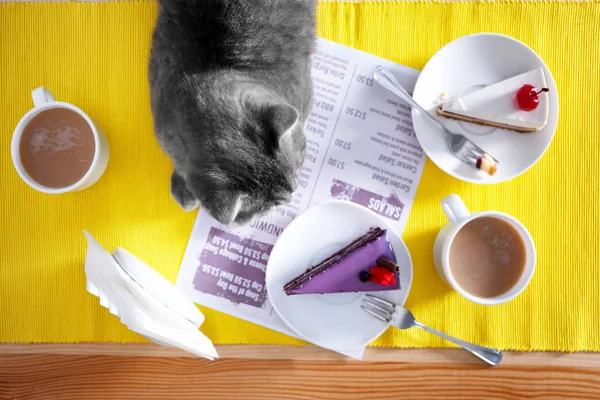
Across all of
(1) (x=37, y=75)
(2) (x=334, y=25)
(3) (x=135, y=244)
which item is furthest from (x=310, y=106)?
(1) (x=37, y=75)

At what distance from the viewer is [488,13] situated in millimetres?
794

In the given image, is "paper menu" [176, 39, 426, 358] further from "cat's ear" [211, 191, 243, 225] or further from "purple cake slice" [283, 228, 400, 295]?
"cat's ear" [211, 191, 243, 225]

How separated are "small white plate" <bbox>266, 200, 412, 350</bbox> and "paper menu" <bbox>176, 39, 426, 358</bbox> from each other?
0.15 ft

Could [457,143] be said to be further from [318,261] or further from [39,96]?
[39,96]

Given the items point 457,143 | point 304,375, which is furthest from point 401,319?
point 457,143

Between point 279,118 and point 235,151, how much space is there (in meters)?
0.08

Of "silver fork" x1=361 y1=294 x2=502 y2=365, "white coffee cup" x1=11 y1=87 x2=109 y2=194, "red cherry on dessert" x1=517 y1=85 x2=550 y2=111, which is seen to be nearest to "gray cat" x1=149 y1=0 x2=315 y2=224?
"white coffee cup" x1=11 y1=87 x2=109 y2=194

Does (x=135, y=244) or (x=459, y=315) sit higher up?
(x=135, y=244)

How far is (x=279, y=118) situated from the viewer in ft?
1.73

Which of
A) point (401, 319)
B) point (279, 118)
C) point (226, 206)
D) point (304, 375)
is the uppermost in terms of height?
point (279, 118)

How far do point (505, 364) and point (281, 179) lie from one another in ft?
1.76

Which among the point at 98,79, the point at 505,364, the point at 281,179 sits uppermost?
the point at 98,79

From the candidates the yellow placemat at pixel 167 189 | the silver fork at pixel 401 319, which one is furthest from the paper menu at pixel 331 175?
the silver fork at pixel 401 319

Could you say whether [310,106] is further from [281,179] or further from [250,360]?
→ [250,360]
